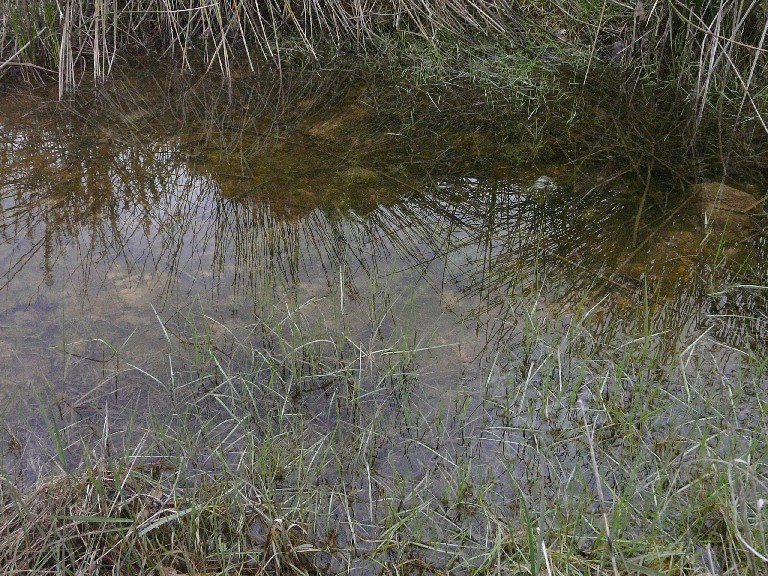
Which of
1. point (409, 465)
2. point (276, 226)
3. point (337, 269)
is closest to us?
point (409, 465)

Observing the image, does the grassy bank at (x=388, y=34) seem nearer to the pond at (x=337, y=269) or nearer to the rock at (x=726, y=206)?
the pond at (x=337, y=269)

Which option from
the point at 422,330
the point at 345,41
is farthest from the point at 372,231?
the point at 345,41

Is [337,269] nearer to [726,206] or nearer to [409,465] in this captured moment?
[409,465]

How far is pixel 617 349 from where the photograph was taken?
74.1 inches

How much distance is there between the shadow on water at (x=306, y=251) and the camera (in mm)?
1939

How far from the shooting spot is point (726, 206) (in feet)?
8.09

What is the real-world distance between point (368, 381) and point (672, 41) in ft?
7.49

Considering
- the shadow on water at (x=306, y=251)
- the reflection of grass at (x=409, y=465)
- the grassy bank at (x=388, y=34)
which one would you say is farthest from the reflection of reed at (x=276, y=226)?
the grassy bank at (x=388, y=34)

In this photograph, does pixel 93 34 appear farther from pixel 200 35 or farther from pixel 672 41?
pixel 672 41

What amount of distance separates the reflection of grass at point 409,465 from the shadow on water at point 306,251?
7 cm

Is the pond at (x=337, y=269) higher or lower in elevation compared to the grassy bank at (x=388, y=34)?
lower

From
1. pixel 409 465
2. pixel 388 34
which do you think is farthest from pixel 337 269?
pixel 388 34

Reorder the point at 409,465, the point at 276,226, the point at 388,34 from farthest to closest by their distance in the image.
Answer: the point at 388,34
the point at 276,226
the point at 409,465

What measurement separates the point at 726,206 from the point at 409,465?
4.80 ft
